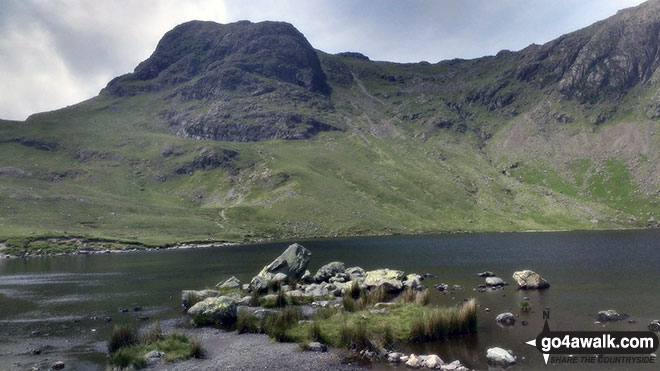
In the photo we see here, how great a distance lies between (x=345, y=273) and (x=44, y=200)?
566 ft

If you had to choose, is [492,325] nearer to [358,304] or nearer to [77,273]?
[358,304]

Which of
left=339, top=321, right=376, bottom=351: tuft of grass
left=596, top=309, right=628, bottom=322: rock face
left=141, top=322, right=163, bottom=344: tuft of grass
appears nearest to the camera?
left=339, top=321, right=376, bottom=351: tuft of grass

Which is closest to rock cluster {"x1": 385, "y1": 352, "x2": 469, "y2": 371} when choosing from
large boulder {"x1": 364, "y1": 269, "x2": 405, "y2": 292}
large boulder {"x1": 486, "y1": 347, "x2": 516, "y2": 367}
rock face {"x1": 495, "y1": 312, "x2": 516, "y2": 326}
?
large boulder {"x1": 486, "y1": 347, "x2": 516, "y2": 367}

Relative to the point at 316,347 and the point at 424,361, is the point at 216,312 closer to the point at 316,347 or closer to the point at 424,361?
the point at 316,347

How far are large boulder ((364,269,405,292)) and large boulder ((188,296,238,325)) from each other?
18118mm

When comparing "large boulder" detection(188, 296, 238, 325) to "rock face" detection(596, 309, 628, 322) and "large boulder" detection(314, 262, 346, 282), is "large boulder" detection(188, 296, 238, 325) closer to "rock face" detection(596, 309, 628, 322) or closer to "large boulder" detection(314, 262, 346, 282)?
"large boulder" detection(314, 262, 346, 282)

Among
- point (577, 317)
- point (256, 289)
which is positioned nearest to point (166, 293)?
point (256, 289)

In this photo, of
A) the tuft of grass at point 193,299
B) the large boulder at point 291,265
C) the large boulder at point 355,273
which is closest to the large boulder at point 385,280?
the large boulder at point 355,273

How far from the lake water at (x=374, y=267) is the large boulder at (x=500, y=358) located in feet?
1.69

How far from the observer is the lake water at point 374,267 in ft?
102

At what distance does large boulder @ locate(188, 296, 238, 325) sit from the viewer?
3938cm

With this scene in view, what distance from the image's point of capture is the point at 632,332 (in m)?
29.9

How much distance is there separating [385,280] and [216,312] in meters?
21.1

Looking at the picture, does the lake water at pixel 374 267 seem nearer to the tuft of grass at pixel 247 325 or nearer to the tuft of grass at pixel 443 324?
the tuft of grass at pixel 443 324
